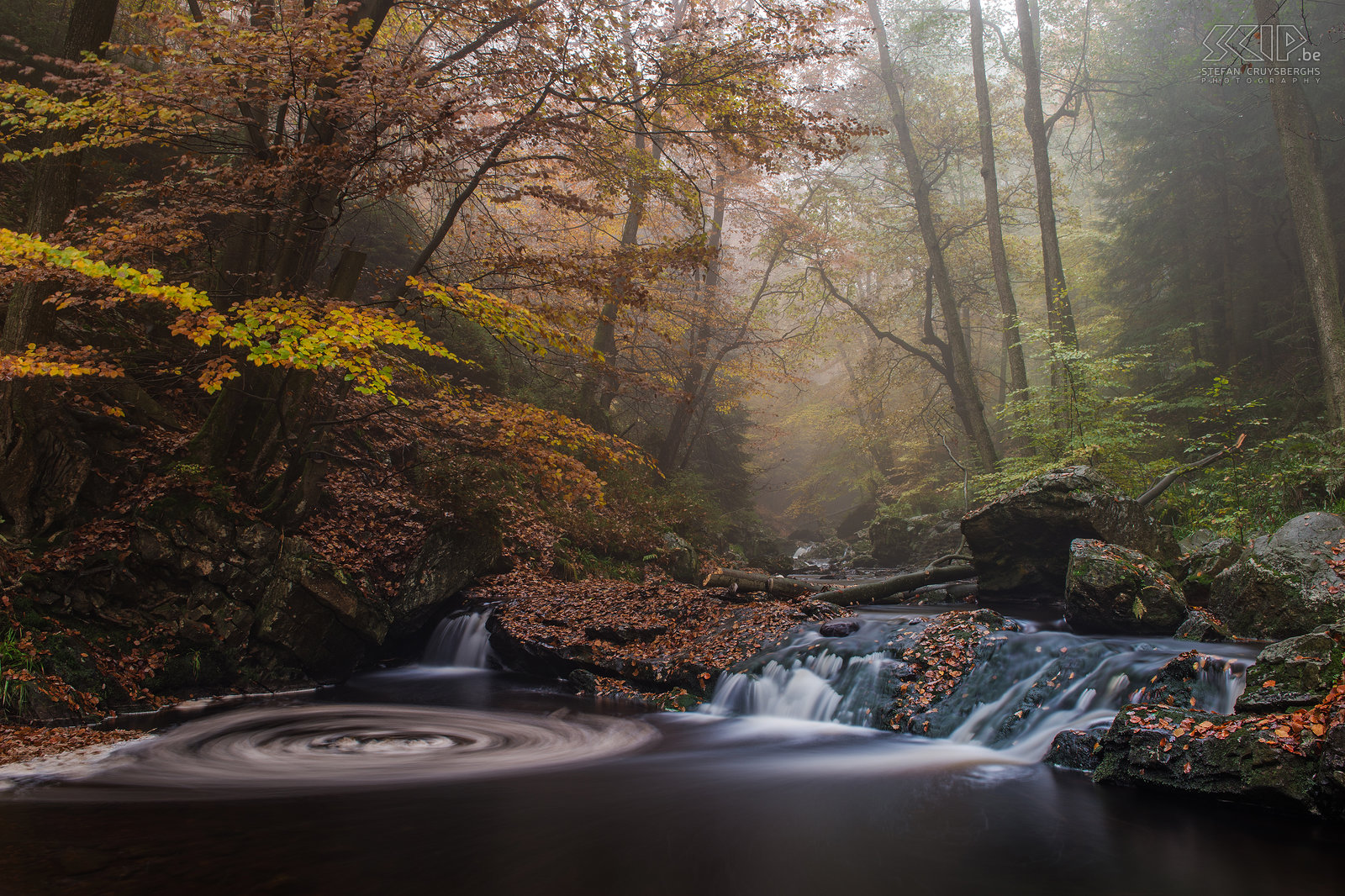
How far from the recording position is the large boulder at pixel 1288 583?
6.14 m

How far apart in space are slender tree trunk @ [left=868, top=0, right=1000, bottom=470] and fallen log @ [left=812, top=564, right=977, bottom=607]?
523 centimetres

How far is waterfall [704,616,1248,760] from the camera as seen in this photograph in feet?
18.2

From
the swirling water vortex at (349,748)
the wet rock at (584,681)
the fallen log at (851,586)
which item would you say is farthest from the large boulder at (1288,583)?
the wet rock at (584,681)

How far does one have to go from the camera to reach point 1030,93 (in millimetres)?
14352

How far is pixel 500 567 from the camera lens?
1041cm

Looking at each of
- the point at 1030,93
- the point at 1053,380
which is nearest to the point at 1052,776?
the point at 1053,380

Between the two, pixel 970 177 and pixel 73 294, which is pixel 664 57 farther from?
A: pixel 970 177

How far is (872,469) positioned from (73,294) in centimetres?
2433

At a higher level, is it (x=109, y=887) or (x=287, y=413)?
(x=287, y=413)

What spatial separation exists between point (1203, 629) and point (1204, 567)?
2.17 m

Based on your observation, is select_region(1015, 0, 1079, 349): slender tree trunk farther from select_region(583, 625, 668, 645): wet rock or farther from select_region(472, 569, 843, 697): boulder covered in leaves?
select_region(583, 625, 668, 645): wet rock

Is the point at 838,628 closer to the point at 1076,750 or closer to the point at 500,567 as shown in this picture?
the point at 1076,750

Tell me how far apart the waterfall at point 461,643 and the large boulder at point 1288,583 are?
850 centimetres

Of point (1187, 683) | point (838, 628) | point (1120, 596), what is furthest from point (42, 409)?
point (1120, 596)
